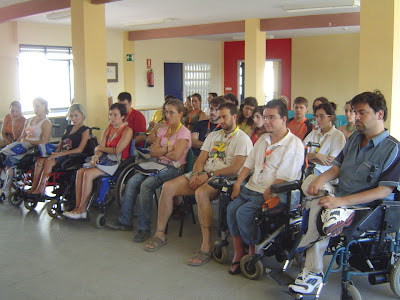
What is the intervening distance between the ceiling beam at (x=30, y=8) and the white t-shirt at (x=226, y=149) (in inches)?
151

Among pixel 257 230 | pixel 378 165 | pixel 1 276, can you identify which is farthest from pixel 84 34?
pixel 378 165

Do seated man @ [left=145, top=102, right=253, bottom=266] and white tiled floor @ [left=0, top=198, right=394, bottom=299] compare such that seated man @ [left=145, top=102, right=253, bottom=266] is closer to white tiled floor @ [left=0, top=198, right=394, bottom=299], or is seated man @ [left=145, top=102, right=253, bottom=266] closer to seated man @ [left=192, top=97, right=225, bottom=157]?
white tiled floor @ [left=0, top=198, right=394, bottom=299]

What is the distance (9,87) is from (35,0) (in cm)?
287

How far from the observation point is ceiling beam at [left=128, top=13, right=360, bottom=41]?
9.41 meters

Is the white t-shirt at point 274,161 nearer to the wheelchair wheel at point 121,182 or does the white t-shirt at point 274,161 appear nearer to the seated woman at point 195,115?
the wheelchair wheel at point 121,182

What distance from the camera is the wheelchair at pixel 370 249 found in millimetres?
2799

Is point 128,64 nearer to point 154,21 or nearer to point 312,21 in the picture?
point 154,21

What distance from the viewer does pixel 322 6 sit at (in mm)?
8391

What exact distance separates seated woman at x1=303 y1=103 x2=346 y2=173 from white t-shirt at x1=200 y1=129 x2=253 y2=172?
741mm

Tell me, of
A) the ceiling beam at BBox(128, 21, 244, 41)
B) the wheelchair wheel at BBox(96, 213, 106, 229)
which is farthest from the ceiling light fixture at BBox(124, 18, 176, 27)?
the wheelchair wheel at BBox(96, 213, 106, 229)

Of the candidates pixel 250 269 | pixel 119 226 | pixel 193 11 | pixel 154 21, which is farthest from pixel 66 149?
pixel 154 21

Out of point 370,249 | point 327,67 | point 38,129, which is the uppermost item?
point 327,67

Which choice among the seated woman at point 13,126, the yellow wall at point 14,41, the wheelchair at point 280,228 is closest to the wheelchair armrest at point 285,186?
the wheelchair at point 280,228

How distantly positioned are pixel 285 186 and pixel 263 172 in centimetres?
43
